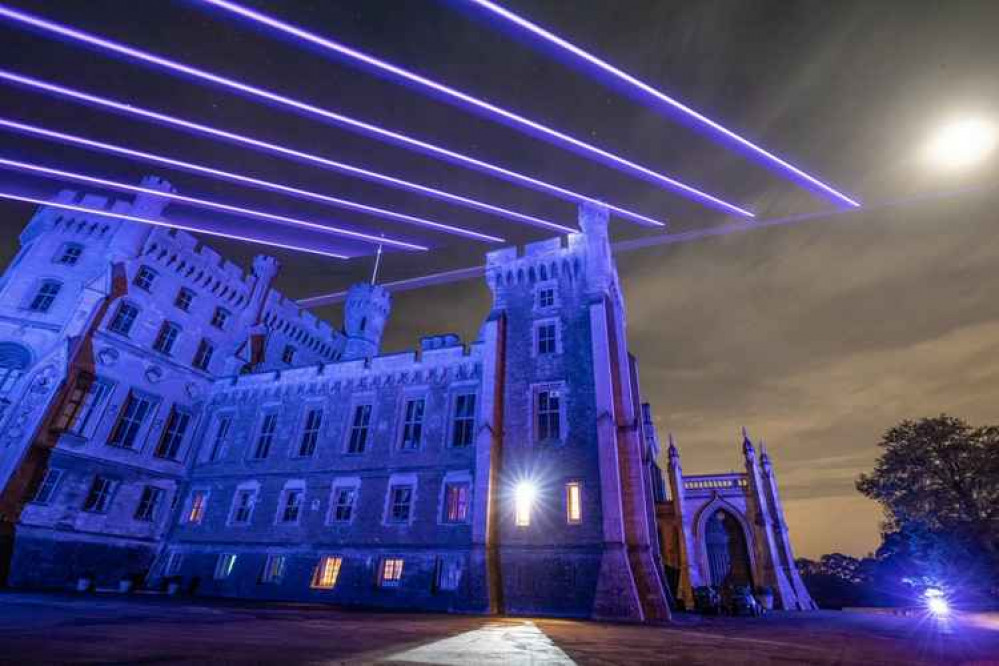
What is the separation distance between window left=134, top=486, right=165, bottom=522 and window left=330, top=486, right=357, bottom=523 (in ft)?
35.8

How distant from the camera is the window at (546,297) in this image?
21433 millimetres

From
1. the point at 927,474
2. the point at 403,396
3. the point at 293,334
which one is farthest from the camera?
the point at 293,334

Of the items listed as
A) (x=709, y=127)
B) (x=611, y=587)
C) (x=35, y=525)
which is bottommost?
(x=611, y=587)

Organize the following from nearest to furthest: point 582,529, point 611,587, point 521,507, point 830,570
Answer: point 611,587, point 582,529, point 521,507, point 830,570

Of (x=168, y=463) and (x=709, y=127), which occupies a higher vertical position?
(x=709, y=127)

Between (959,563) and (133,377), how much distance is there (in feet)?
163

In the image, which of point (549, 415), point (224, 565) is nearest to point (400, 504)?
point (549, 415)

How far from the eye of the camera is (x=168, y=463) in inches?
973

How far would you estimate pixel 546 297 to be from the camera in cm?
2169

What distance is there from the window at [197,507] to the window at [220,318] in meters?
10.3

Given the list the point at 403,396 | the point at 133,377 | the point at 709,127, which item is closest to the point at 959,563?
the point at 709,127

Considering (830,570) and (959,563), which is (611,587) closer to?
(959,563)

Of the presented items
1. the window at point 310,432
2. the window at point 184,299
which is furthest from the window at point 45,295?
the window at point 310,432

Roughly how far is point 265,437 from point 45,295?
13.1m
